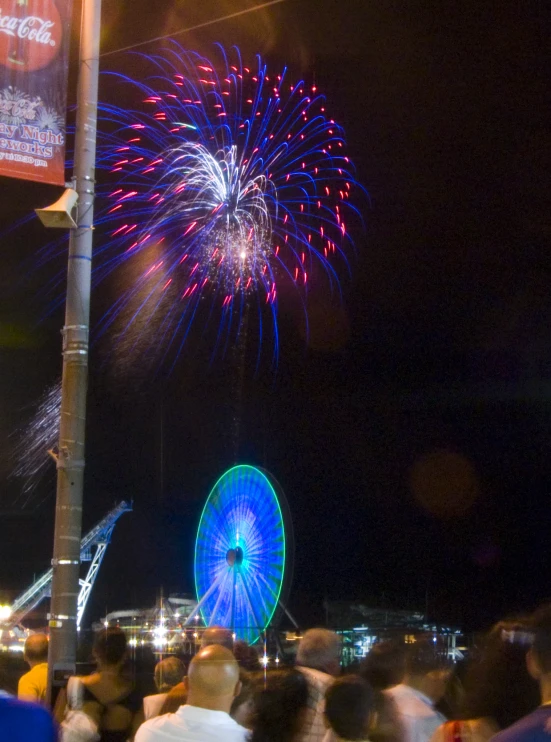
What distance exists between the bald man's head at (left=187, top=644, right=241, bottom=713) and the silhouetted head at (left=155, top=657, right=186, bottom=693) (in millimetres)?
1941

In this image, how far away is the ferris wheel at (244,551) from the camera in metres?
15.9

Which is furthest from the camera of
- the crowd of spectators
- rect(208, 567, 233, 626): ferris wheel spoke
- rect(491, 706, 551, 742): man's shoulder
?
rect(208, 567, 233, 626): ferris wheel spoke

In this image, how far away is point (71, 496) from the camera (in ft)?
22.7

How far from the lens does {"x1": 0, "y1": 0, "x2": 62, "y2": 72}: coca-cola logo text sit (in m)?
7.09

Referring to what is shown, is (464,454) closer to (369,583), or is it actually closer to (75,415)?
(369,583)

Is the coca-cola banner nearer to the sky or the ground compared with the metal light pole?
nearer to the sky

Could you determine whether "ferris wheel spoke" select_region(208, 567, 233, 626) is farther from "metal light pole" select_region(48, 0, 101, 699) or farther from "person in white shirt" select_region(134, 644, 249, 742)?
"person in white shirt" select_region(134, 644, 249, 742)

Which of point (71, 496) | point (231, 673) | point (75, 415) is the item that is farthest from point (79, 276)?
point (231, 673)

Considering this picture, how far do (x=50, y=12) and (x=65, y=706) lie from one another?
5214 millimetres

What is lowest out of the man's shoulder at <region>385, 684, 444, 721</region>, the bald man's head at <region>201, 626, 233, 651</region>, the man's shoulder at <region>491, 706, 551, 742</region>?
the man's shoulder at <region>385, 684, 444, 721</region>

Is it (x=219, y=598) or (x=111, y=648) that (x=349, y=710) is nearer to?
(x=111, y=648)

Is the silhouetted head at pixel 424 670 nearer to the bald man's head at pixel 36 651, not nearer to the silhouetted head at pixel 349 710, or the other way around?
the silhouetted head at pixel 349 710

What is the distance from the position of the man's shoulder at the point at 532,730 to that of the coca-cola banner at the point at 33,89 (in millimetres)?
5611

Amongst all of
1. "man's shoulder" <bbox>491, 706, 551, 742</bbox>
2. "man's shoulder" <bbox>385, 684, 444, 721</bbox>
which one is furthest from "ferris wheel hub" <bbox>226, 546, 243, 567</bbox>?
"man's shoulder" <bbox>491, 706, 551, 742</bbox>
